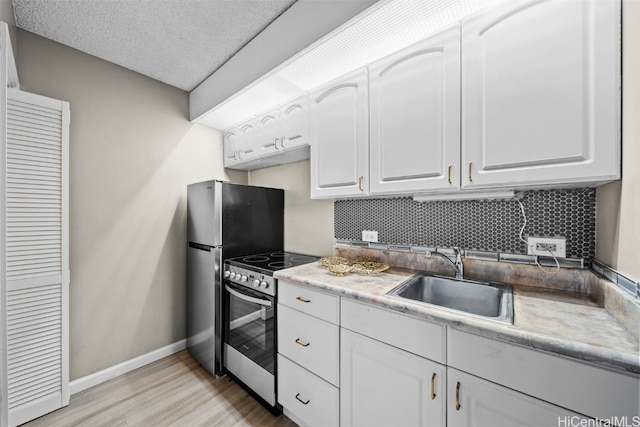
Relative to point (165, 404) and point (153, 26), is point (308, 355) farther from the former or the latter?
point (153, 26)

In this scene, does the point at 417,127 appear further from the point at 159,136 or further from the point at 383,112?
the point at 159,136

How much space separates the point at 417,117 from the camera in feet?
4.40

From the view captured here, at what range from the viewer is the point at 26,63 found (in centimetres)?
167

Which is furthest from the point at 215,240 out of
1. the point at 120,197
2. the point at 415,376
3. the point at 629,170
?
the point at 629,170

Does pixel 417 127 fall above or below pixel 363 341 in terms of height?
above

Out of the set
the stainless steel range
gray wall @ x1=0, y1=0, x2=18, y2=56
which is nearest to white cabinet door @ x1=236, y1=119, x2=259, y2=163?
the stainless steel range

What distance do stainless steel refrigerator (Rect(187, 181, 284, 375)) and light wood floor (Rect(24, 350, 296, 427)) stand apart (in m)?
0.20

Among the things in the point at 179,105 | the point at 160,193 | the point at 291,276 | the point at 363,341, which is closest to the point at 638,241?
the point at 363,341

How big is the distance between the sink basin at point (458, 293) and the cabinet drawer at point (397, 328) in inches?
4.9

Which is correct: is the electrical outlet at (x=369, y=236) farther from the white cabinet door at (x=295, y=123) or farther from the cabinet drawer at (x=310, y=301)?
the white cabinet door at (x=295, y=123)

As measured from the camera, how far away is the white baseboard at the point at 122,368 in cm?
184

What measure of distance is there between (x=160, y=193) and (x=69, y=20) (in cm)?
129

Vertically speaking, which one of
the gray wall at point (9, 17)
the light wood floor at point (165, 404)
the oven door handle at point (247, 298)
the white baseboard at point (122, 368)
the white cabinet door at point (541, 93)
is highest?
the gray wall at point (9, 17)

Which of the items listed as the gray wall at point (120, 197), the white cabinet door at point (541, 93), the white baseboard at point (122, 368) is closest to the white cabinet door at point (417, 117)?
the white cabinet door at point (541, 93)
